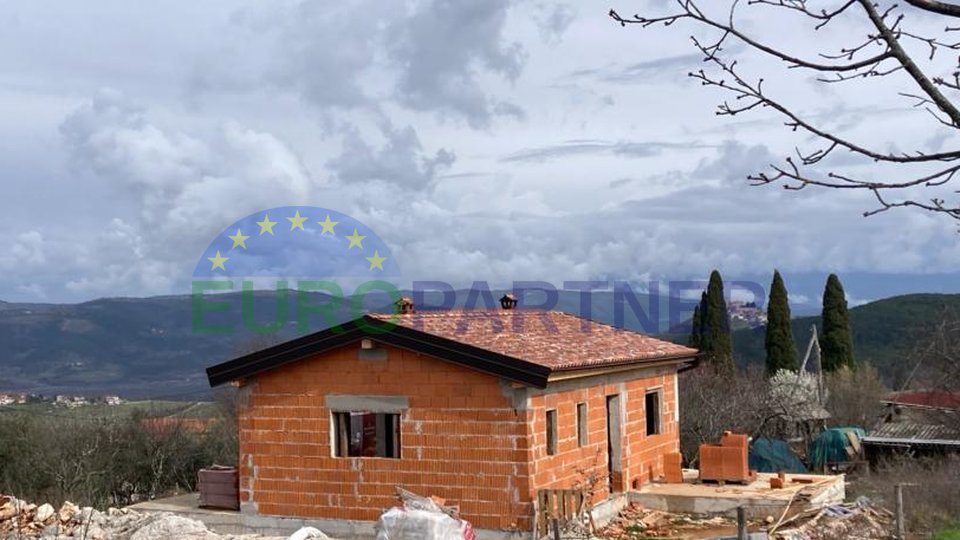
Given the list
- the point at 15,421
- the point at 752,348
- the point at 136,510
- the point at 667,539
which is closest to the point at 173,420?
the point at 15,421

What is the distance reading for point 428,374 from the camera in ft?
56.2

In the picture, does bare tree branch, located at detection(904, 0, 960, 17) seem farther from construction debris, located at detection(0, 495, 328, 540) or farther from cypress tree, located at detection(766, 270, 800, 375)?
cypress tree, located at detection(766, 270, 800, 375)

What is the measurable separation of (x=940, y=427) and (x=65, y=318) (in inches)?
→ 3507

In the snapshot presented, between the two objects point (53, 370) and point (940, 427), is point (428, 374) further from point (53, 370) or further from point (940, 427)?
point (53, 370)

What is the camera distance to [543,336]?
790 inches

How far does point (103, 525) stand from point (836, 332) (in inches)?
1385

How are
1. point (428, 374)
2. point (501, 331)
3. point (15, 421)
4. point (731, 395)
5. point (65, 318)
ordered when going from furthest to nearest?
point (65, 318)
point (731, 395)
point (15, 421)
point (501, 331)
point (428, 374)

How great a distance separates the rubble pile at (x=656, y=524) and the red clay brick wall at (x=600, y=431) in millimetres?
573

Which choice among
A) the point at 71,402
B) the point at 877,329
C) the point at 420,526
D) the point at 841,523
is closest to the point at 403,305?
the point at 420,526

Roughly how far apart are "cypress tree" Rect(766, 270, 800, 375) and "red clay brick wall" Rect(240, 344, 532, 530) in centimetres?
3135

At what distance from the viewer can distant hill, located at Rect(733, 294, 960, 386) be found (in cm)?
6259

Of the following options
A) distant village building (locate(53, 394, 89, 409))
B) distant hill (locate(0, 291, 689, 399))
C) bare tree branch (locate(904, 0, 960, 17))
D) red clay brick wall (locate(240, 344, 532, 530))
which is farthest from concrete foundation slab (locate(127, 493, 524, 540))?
distant hill (locate(0, 291, 689, 399))

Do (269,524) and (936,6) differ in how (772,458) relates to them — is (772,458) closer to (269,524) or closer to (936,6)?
(269,524)

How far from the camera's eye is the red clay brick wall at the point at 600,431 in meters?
16.8
